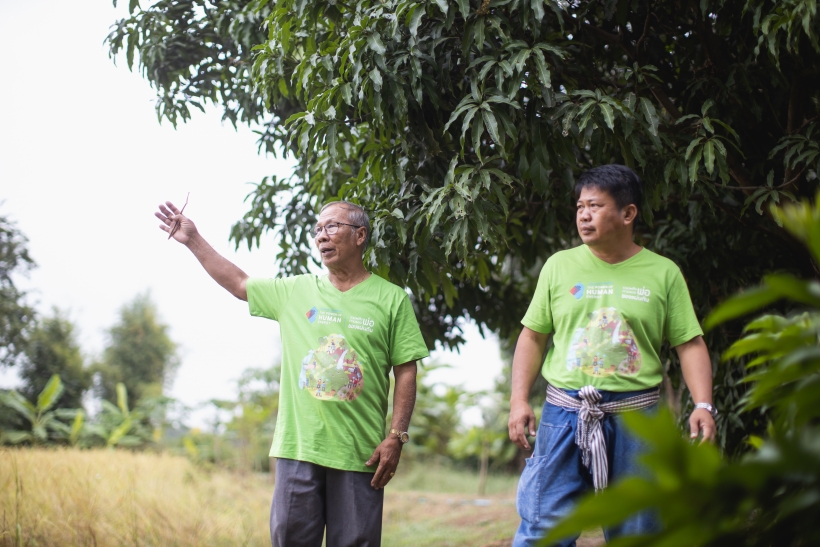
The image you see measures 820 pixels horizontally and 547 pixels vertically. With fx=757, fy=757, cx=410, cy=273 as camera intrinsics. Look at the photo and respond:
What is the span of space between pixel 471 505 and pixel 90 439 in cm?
423

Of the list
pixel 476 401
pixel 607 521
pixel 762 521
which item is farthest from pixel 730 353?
pixel 476 401

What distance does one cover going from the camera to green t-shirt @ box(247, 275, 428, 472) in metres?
2.53

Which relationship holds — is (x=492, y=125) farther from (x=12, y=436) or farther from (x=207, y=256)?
(x=12, y=436)

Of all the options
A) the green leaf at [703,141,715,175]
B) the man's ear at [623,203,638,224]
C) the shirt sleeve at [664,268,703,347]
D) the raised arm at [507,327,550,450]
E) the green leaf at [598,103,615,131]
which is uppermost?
the green leaf at [598,103,615,131]

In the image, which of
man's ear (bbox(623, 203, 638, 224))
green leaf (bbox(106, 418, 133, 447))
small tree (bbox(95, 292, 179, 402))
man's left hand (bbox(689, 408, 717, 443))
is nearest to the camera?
man's left hand (bbox(689, 408, 717, 443))

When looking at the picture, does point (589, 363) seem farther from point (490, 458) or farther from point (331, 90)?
point (490, 458)

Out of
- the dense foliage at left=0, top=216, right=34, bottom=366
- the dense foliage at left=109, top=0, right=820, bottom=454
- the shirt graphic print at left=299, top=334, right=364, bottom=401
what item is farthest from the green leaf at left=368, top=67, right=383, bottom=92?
the dense foliage at left=0, top=216, right=34, bottom=366

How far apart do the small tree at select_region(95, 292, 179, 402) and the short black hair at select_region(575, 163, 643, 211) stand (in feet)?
28.6

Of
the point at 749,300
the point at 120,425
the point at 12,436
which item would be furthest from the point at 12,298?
the point at 749,300

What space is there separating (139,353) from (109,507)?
20.2 feet

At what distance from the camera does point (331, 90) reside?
3068mm

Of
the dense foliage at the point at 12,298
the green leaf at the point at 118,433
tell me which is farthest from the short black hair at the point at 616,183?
the green leaf at the point at 118,433

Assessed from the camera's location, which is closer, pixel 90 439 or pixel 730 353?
pixel 730 353

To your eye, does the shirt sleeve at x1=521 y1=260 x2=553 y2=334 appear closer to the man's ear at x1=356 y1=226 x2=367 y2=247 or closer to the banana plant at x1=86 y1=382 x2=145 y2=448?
the man's ear at x1=356 y1=226 x2=367 y2=247
